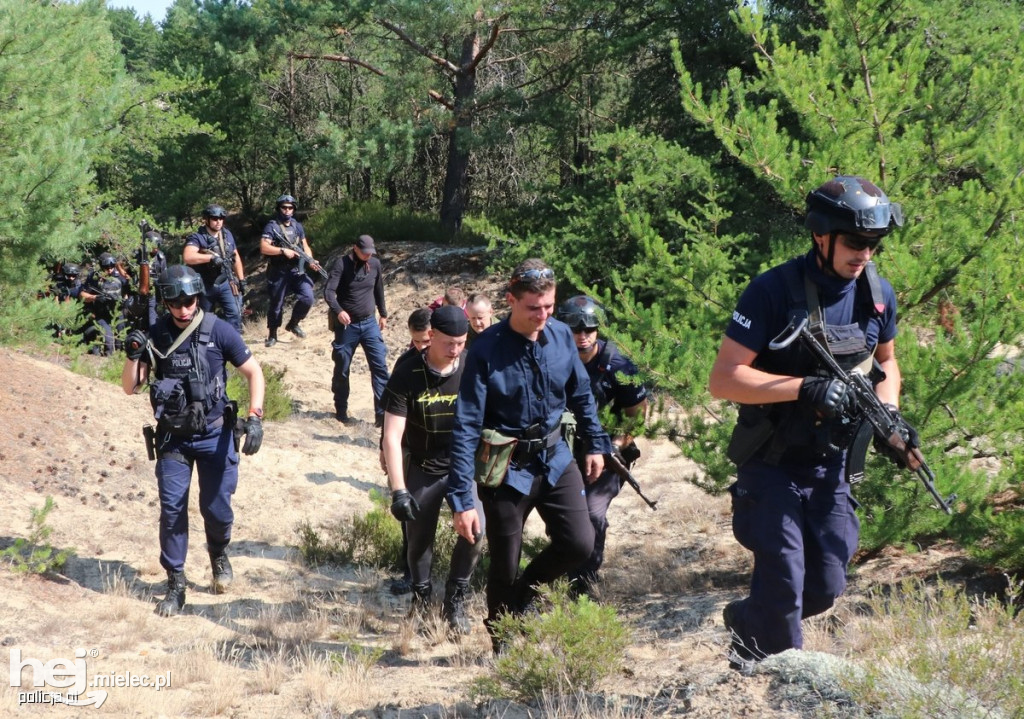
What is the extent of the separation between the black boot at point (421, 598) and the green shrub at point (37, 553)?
7.03ft

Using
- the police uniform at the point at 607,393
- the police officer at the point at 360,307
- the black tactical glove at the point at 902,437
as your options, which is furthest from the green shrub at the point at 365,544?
the black tactical glove at the point at 902,437

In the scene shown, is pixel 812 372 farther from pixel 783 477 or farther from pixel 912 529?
pixel 912 529

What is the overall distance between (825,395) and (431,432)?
2580 millimetres

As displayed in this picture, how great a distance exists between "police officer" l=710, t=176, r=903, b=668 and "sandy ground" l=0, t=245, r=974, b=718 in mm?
407

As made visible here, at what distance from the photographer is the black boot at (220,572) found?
631 cm

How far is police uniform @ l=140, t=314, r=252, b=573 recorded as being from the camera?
5.65 metres

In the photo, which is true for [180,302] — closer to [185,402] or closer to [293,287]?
[185,402]

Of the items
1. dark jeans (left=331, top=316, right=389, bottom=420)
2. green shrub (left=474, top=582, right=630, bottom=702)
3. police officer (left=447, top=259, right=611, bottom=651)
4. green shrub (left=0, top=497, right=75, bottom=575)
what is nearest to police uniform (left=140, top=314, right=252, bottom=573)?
green shrub (left=0, top=497, right=75, bottom=575)

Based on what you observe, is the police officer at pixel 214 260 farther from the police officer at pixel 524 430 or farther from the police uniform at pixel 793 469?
the police uniform at pixel 793 469

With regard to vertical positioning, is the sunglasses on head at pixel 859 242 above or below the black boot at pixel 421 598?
above

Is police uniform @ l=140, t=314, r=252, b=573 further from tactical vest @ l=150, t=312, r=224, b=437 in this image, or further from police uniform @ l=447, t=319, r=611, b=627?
police uniform @ l=447, t=319, r=611, b=627

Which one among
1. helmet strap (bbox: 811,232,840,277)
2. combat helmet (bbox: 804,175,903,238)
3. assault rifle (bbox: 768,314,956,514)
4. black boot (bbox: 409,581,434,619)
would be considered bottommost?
black boot (bbox: 409,581,434,619)

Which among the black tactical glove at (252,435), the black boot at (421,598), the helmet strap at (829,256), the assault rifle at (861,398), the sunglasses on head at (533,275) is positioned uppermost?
the helmet strap at (829,256)

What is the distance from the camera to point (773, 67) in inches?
204
